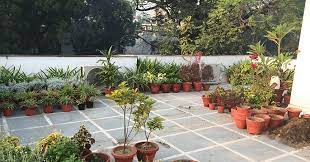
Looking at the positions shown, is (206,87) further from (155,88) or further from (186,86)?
(155,88)

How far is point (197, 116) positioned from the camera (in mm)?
7520

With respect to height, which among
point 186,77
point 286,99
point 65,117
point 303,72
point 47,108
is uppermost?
point 303,72

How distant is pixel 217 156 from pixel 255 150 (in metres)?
0.84

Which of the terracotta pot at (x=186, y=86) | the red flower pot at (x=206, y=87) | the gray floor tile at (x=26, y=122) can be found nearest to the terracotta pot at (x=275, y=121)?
the terracotta pot at (x=186, y=86)

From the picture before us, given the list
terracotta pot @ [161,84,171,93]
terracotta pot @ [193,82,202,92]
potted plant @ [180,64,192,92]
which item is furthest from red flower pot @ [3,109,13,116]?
terracotta pot @ [193,82,202,92]

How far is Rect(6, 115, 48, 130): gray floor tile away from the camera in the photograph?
6379 mm

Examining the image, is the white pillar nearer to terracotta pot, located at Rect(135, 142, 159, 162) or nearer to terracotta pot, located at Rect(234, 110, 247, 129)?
terracotta pot, located at Rect(234, 110, 247, 129)

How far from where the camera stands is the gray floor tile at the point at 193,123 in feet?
22.1

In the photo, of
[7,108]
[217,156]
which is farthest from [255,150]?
[7,108]

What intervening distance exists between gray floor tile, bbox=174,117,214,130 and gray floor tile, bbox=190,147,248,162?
125 centimetres

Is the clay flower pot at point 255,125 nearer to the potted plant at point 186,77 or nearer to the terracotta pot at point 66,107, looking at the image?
the potted plant at point 186,77

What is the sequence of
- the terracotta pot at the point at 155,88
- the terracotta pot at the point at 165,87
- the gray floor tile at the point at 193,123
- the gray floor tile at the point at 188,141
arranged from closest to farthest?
the gray floor tile at the point at 188,141
the gray floor tile at the point at 193,123
the terracotta pot at the point at 155,88
the terracotta pot at the point at 165,87

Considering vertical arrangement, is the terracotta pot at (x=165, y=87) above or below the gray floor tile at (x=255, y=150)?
above

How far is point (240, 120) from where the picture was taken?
21.8 feet
